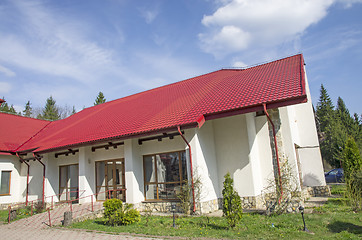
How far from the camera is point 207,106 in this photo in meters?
11.0

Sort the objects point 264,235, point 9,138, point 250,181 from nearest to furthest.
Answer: point 264,235 < point 250,181 < point 9,138

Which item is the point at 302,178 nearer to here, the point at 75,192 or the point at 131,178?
the point at 131,178

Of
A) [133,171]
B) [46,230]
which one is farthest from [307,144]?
[46,230]

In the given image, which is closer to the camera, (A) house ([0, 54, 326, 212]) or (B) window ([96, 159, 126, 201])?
(A) house ([0, 54, 326, 212])

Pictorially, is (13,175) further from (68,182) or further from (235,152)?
(235,152)

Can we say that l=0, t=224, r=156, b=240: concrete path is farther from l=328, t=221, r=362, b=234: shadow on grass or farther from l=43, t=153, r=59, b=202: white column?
l=328, t=221, r=362, b=234: shadow on grass

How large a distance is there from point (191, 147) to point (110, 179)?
17.9 ft

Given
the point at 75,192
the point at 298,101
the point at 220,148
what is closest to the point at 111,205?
the point at 220,148

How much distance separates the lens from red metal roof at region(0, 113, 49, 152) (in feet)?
54.9

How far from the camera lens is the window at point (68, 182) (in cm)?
1469

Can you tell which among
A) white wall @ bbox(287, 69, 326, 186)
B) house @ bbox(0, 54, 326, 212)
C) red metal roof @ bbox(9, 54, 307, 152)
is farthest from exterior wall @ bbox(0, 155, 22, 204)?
white wall @ bbox(287, 69, 326, 186)

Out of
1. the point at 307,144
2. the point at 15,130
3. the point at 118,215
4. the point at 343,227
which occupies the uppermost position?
the point at 15,130

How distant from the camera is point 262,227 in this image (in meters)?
7.32

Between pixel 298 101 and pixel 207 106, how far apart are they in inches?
140
